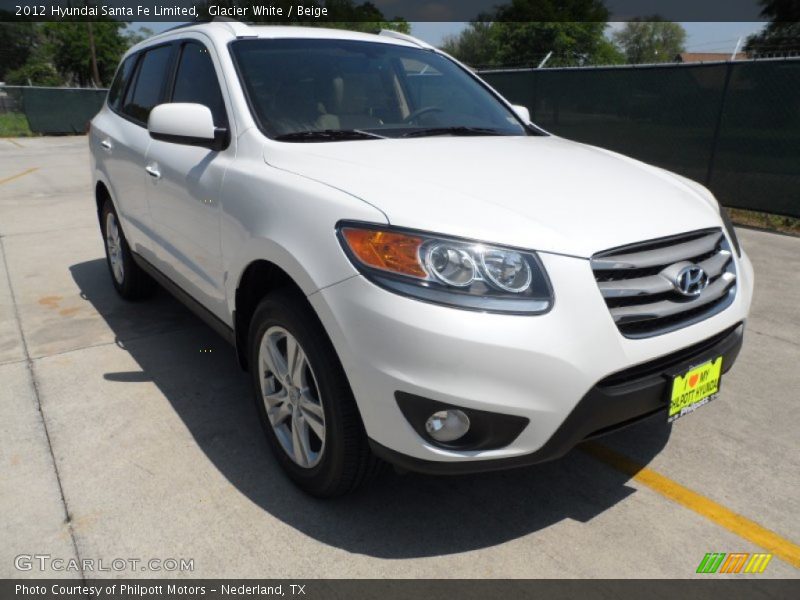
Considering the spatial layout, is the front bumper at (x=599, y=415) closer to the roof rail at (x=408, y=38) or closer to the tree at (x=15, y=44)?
the roof rail at (x=408, y=38)

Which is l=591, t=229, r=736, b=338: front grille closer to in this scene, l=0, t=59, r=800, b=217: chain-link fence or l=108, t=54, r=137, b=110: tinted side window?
l=108, t=54, r=137, b=110: tinted side window

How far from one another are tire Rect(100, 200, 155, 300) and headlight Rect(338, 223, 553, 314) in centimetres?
316

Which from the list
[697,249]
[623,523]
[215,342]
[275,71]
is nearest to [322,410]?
[623,523]

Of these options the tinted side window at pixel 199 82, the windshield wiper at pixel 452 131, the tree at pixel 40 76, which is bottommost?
the tree at pixel 40 76

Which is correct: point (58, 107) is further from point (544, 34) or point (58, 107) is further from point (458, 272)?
point (544, 34)

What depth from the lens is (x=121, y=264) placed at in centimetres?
484

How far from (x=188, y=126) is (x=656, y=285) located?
1.98m

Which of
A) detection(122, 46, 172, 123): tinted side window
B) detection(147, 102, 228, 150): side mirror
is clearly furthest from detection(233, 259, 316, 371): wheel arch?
detection(122, 46, 172, 123): tinted side window

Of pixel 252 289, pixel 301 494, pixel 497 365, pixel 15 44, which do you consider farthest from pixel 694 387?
pixel 15 44

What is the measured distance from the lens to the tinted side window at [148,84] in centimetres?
386

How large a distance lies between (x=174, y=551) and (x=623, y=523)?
1650 mm

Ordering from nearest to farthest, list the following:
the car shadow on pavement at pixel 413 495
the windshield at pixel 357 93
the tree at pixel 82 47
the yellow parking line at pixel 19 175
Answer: the car shadow on pavement at pixel 413 495 → the windshield at pixel 357 93 → the yellow parking line at pixel 19 175 → the tree at pixel 82 47

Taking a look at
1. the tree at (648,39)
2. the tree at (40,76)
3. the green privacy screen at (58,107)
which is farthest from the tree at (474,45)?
the green privacy screen at (58,107)

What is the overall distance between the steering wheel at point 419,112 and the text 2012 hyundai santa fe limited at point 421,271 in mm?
11
